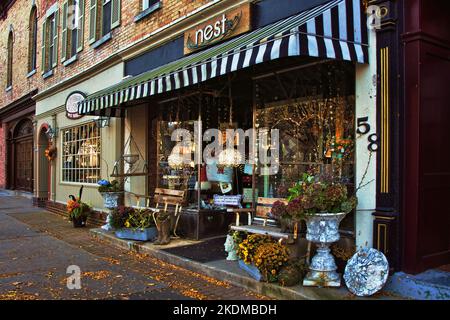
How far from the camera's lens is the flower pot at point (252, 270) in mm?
5379

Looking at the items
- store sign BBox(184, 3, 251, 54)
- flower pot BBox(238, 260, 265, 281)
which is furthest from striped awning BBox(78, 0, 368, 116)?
flower pot BBox(238, 260, 265, 281)

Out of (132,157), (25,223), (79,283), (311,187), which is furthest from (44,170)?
(311,187)

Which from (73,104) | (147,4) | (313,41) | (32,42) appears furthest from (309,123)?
(32,42)

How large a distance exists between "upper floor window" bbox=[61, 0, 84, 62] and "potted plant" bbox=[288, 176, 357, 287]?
35.3 feet

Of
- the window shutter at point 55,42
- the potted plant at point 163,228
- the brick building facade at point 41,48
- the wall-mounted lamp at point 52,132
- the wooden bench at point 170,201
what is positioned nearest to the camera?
the potted plant at point 163,228

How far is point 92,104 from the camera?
9.48 m

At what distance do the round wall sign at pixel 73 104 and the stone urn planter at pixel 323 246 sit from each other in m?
9.80

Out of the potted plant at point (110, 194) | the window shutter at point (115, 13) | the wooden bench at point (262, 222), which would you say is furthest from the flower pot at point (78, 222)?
the wooden bench at point (262, 222)

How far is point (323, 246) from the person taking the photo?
5086mm

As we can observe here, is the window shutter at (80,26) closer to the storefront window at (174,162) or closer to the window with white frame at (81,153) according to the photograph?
the window with white frame at (81,153)

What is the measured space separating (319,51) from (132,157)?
649cm

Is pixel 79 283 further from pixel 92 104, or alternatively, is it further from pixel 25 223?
pixel 25 223
